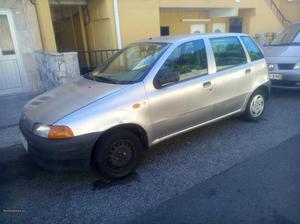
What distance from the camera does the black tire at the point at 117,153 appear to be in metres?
2.91

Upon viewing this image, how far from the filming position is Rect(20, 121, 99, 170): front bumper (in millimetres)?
2703

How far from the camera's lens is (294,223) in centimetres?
232

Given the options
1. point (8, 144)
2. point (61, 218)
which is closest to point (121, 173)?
point (61, 218)

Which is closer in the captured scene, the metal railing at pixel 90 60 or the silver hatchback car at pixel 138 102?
the silver hatchback car at pixel 138 102

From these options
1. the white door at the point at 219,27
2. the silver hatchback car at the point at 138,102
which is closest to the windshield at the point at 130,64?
the silver hatchback car at the point at 138,102

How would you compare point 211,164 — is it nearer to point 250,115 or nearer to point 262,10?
point 250,115

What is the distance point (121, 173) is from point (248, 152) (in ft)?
6.02

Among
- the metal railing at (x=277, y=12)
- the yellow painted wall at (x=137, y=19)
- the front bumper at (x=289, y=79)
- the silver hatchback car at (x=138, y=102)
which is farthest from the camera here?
the metal railing at (x=277, y=12)

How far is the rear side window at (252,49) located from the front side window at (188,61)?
1.08 meters

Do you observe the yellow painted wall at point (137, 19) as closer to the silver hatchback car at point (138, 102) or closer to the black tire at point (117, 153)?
the silver hatchback car at point (138, 102)

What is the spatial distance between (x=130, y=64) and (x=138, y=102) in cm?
85

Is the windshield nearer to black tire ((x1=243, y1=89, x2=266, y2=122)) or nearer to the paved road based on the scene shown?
the paved road

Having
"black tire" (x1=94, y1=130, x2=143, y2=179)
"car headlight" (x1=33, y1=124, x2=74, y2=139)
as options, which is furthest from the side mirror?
"car headlight" (x1=33, y1=124, x2=74, y2=139)

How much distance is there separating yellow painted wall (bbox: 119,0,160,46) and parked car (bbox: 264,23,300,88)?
352 centimetres
